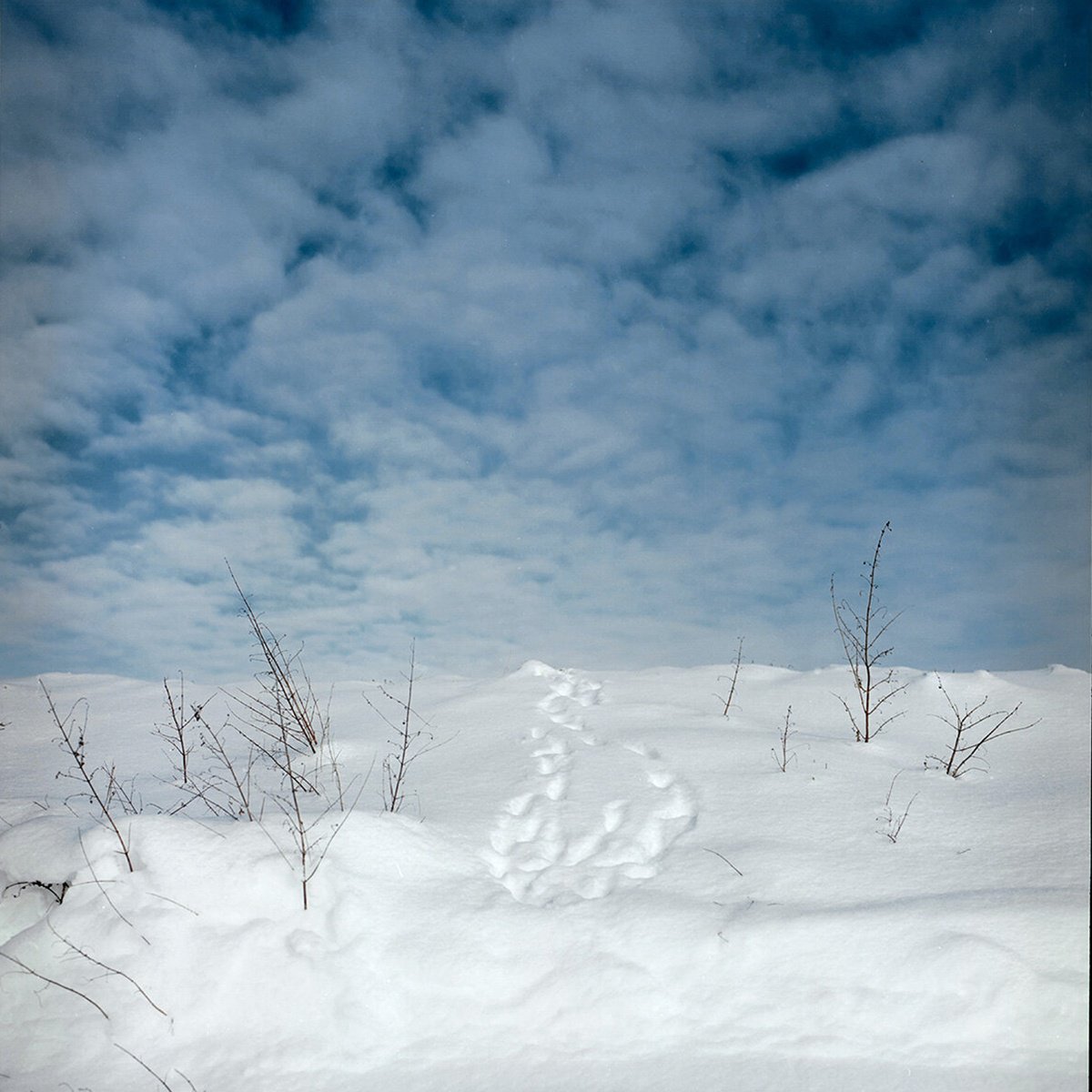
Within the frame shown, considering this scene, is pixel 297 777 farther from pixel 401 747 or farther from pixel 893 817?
pixel 893 817

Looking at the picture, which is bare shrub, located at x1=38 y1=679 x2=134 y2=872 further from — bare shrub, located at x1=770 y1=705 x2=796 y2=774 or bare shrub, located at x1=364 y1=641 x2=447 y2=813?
bare shrub, located at x1=770 y1=705 x2=796 y2=774

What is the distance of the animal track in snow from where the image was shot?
332 centimetres

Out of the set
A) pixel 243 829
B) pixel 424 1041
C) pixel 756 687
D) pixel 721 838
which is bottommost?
pixel 424 1041

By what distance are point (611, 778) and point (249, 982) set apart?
2.29m

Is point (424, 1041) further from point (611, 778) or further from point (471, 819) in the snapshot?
point (611, 778)

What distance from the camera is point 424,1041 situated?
2.48 m

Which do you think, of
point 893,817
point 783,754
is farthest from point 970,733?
point 893,817

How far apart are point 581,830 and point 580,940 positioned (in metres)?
0.98

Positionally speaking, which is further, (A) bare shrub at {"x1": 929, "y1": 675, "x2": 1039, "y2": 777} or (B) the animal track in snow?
(A) bare shrub at {"x1": 929, "y1": 675, "x2": 1039, "y2": 777}

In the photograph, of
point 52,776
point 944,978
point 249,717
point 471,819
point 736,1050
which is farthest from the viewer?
point 249,717

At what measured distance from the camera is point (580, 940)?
111 inches

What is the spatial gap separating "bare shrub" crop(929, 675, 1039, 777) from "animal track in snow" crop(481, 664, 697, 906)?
1.69 metres

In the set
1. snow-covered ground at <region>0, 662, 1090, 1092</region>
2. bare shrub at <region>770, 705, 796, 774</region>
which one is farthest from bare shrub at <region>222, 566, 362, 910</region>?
bare shrub at <region>770, 705, 796, 774</region>

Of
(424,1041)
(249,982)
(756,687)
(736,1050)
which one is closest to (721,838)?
(736,1050)
